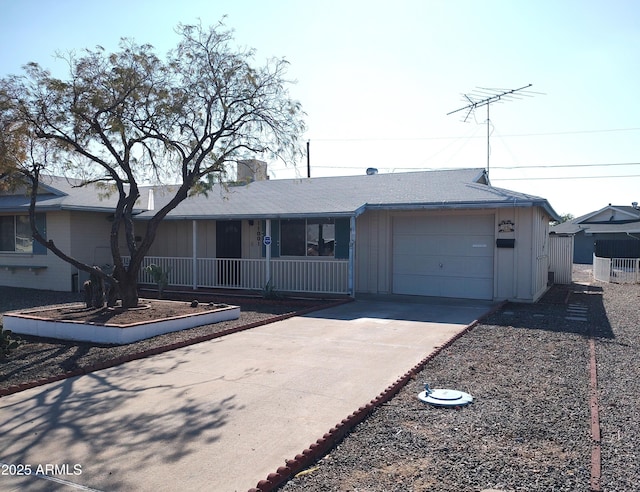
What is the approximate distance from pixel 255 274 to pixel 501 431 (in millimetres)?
11693

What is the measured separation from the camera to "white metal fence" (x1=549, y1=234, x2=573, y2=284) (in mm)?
19641

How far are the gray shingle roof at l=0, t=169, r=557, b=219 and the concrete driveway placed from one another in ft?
16.5

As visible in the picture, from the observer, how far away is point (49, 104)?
9.52 m

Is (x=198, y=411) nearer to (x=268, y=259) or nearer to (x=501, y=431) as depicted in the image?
(x=501, y=431)

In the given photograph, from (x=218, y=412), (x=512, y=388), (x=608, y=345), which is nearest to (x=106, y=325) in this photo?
(x=218, y=412)

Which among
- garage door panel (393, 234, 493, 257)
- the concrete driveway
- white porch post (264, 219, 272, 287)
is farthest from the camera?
white porch post (264, 219, 272, 287)

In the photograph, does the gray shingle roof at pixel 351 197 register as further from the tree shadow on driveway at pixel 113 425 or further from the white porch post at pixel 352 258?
the tree shadow on driveway at pixel 113 425

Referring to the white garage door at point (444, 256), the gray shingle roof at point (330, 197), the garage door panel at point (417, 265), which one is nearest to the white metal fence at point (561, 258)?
the gray shingle roof at point (330, 197)

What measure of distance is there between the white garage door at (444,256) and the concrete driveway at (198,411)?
201 inches

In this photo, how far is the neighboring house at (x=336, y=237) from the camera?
524 inches

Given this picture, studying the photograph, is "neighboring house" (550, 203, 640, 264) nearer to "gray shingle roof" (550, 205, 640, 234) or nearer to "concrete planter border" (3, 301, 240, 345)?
"gray shingle roof" (550, 205, 640, 234)

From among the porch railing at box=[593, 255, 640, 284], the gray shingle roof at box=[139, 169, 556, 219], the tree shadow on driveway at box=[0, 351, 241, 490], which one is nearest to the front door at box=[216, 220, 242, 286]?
the gray shingle roof at box=[139, 169, 556, 219]

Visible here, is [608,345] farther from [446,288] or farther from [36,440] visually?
[36,440]

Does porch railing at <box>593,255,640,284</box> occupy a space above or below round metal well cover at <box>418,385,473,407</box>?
above
